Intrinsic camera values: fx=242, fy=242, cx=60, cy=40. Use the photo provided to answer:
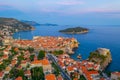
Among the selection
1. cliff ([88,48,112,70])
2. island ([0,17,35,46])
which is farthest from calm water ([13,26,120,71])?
island ([0,17,35,46])

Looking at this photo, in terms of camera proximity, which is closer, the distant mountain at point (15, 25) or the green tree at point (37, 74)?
the green tree at point (37, 74)

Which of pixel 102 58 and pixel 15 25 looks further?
pixel 15 25

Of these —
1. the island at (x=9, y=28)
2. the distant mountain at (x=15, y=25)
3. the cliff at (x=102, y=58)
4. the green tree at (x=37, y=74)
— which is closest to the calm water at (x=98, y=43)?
the cliff at (x=102, y=58)

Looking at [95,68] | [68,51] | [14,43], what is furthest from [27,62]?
[14,43]

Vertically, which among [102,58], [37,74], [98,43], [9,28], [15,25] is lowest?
[98,43]

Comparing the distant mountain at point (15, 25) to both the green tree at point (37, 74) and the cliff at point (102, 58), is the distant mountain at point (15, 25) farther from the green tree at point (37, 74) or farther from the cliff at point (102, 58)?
the green tree at point (37, 74)

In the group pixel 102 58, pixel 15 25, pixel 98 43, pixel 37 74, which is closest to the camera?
pixel 37 74

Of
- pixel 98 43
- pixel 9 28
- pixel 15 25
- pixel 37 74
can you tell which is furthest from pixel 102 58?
pixel 15 25

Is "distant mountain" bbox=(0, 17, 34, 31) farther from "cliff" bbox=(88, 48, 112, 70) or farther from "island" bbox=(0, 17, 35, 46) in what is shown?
"cliff" bbox=(88, 48, 112, 70)

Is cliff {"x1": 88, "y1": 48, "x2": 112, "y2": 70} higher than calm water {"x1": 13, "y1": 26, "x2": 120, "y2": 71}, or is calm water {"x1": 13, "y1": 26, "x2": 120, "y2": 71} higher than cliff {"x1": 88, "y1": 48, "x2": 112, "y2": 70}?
cliff {"x1": 88, "y1": 48, "x2": 112, "y2": 70}

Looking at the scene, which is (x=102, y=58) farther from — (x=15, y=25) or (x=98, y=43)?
(x=15, y=25)

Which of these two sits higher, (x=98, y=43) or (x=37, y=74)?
(x=37, y=74)

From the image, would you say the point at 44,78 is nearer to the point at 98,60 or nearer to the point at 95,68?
the point at 95,68
